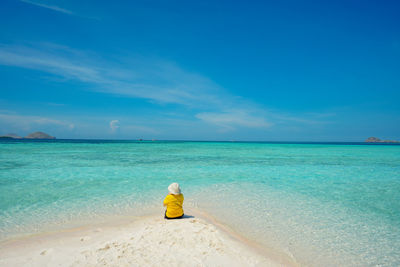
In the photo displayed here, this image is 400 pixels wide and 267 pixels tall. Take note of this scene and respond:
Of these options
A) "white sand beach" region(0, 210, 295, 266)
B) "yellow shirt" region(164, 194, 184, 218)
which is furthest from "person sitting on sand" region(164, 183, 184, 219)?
"white sand beach" region(0, 210, 295, 266)

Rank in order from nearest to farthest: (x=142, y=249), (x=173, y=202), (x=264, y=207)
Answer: (x=142, y=249)
(x=173, y=202)
(x=264, y=207)

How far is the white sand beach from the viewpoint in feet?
10.7

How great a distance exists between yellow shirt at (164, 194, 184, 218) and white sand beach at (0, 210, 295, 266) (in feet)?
1.59

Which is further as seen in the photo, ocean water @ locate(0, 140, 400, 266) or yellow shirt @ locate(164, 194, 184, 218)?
yellow shirt @ locate(164, 194, 184, 218)

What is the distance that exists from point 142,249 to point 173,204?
156cm

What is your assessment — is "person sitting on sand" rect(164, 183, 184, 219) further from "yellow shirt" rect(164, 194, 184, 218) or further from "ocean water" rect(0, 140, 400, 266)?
"ocean water" rect(0, 140, 400, 266)

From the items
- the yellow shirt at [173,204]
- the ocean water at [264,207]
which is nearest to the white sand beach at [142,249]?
the yellow shirt at [173,204]

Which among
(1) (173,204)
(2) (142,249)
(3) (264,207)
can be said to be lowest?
Answer: (3) (264,207)

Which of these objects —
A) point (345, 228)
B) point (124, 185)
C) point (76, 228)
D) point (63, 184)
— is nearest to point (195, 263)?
point (76, 228)

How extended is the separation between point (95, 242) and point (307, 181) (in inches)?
388

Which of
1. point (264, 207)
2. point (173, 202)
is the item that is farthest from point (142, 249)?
point (264, 207)

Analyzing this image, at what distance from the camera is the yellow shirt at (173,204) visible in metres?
4.98

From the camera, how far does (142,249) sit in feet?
11.5

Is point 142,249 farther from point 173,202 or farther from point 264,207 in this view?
point 264,207
